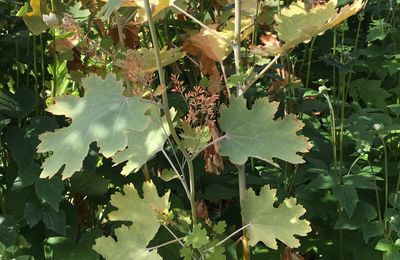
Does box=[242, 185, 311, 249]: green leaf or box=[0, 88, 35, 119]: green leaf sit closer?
box=[242, 185, 311, 249]: green leaf

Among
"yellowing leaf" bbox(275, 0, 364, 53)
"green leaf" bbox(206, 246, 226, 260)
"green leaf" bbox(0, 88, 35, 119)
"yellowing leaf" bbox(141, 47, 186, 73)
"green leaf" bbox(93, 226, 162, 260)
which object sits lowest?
"green leaf" bbox(206, 246, 226, 260)

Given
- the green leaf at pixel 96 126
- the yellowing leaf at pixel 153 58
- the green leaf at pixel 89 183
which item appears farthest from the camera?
the green leaf at pixel 89 183

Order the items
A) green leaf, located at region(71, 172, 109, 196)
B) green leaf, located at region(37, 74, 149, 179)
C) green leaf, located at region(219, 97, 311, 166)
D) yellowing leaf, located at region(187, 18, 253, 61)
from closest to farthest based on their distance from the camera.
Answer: green leaf, located at region(37, 74, 149, 179)
green leaf, located at region(219, 97, 311, 166)
yellowing leaf, located at region(187, 18, 253, 61)
green leaf, located at region(71, 172, 109, 196)

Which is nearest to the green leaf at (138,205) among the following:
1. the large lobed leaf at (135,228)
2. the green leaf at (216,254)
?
the large lobed leaf at (135,228)

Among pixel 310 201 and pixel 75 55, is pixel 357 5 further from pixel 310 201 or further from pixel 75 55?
pixel 75 55

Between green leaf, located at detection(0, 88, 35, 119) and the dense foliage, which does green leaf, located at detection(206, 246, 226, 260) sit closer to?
the dense foliage

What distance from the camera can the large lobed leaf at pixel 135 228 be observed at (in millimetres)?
1199

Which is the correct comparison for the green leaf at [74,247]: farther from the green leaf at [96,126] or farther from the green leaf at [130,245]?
the green leaf at [96,126]

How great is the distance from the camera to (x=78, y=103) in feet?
3.49

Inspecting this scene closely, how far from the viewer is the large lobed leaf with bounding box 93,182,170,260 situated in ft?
3.93

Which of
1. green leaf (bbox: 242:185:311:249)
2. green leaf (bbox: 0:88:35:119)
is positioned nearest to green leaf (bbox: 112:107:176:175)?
green leaf (bbox: 242:185:311:249)

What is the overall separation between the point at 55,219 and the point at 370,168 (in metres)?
0.86

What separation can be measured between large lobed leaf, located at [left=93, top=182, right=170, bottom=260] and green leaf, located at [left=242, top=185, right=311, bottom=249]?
0.18 metres

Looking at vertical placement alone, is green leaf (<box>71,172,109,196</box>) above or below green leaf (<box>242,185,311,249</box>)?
below
